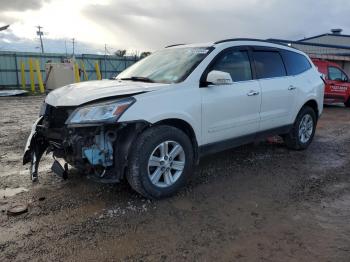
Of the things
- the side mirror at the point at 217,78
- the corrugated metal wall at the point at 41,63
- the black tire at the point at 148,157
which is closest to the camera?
the black tire at the point at 148,157

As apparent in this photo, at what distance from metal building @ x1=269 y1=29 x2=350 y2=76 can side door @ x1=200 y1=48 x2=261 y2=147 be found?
1853 cm

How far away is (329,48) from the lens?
98.5ft

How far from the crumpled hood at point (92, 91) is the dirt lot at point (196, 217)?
112cm

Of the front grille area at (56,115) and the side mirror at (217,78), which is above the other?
the side mirror at (217,78)

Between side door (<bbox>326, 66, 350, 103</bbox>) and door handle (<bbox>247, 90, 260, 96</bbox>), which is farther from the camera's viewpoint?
side door (<bbox>326, 66, 350, 103</bbox>)

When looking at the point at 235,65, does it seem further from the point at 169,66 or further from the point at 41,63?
the point at 41,63

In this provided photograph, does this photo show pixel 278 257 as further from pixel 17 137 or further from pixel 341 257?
pixel 17 137

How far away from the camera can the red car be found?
14492mm

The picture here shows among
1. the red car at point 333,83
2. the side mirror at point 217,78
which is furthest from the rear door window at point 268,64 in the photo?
the red car at point 333,83

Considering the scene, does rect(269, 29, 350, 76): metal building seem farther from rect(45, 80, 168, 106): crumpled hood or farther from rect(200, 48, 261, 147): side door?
rect(45, 80, 168, 106): crumpled hood

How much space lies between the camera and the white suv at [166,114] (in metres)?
3.84

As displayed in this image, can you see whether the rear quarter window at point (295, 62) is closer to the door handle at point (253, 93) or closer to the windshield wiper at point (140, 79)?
the door handle at point (253, 93)

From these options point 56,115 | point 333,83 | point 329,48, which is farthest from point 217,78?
point 329,48

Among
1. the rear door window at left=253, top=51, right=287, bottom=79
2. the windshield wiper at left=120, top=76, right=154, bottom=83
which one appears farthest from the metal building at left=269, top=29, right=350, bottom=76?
the windshield wiper at left=120, top=76, right=154, bottom=83
